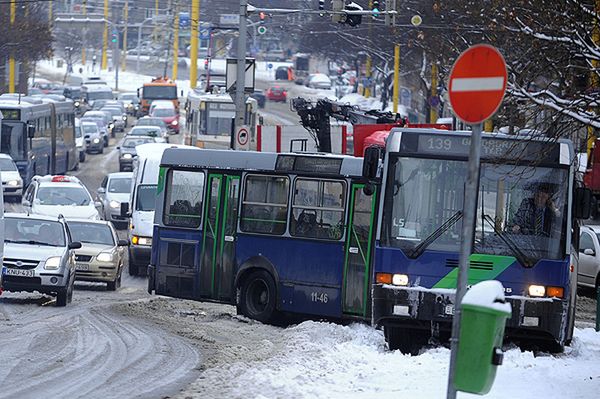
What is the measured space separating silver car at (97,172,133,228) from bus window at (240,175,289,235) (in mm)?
16927

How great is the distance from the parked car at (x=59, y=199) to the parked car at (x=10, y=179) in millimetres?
8271

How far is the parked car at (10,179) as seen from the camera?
4247 centimetres

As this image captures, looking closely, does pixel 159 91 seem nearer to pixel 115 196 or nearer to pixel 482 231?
pixel 115 196

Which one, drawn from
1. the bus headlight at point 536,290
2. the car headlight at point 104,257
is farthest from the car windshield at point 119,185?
the bus headlight at point 536,290

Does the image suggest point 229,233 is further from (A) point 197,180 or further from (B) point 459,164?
(B) point 459,164

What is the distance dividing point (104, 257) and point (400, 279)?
36.3 feet

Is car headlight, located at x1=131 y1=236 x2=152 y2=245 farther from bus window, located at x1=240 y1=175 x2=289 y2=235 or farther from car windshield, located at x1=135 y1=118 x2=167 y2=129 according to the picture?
car windshield, located at x1=135 y1=118 x2=167 y2=129

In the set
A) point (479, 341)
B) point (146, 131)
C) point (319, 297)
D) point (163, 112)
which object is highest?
point (163, 112)

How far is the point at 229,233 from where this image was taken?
794 inches

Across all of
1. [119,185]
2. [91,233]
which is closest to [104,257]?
[91,233]

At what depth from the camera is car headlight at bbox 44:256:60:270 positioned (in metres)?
21.2

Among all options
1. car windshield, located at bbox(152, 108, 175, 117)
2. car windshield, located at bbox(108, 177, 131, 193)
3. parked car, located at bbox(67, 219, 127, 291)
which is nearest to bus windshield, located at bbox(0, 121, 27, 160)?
car windshield, located at bbox(108, 177, 131, 193)

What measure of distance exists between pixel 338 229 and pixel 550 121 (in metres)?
4.19

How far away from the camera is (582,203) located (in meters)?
16.0
